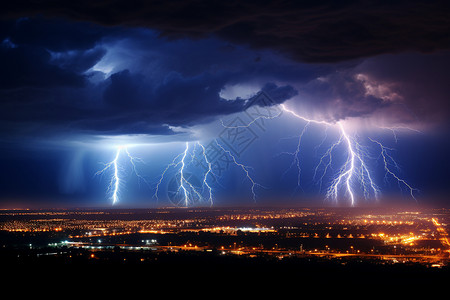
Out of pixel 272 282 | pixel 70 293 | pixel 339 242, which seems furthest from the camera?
pixel 339 242

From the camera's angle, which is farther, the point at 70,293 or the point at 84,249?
the point at 84,249

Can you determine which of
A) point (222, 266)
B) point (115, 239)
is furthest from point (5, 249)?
point (222, 266)

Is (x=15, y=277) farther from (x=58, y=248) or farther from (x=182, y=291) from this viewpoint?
(x=58, y=248)

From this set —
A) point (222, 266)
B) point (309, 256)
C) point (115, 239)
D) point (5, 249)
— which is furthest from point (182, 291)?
point (115, 239)

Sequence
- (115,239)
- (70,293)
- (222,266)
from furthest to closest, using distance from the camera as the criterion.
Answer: (115,239)
(222,266)
(70,293)

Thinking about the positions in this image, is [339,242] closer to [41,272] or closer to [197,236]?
[197,236]

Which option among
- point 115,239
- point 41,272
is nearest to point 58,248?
point 115,239

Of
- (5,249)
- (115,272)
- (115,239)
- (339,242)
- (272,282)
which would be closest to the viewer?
(272,282)

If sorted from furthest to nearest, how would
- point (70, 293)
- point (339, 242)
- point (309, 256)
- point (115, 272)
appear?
point (339, 242) < point (309, 256) < point (115, 272) < point (70, 293)

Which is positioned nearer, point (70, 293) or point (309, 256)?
point (70, 293)
